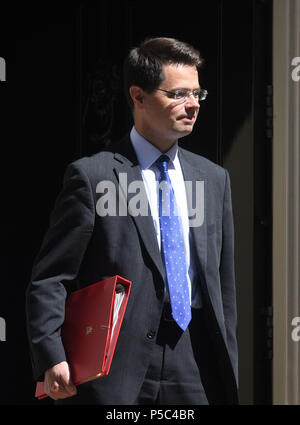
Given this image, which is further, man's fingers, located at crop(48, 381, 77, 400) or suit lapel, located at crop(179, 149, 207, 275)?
suit lapel, located at crop(179, 149, 207, 275)

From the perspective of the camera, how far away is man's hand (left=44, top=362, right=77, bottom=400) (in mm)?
2635

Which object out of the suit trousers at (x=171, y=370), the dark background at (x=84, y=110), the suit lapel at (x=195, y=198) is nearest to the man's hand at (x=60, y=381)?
the suit trousers at (x=171, y=370)

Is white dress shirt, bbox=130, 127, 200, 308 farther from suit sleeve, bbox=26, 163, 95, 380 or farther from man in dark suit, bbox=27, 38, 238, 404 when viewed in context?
suit sleeve, bbox=26, 163, 95, 380

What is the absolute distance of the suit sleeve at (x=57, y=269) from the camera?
2.66m

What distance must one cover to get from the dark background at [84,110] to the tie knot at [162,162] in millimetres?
816

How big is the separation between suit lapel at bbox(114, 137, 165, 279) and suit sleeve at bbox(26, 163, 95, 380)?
0.46ft

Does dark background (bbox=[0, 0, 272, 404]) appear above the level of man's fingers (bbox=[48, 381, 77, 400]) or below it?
above

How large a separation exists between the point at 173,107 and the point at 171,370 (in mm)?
926

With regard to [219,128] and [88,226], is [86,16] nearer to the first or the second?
[219,128]

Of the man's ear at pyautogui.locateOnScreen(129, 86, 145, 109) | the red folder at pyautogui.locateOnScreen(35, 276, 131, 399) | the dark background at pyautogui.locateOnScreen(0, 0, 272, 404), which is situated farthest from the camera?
the dark background at pyautogui.locateOnScreen(0, 0, 272, 404)

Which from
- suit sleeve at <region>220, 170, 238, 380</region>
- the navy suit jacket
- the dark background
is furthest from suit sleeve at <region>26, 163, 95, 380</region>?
the dark background

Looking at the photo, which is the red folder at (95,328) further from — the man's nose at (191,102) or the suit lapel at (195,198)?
the man's nose at (191,102)

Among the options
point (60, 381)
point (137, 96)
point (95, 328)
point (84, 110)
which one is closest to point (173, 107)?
point (137, 96)

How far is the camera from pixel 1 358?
4055mm
